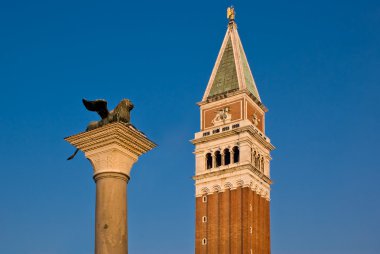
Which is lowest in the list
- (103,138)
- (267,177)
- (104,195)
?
(104,195)

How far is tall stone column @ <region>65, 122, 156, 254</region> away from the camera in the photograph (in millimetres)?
11547

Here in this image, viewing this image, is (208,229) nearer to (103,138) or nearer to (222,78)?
(222,78)

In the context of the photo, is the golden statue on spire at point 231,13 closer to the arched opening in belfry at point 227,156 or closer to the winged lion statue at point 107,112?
the arched opening in belfry at point 227,156

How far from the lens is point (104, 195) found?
463 inches

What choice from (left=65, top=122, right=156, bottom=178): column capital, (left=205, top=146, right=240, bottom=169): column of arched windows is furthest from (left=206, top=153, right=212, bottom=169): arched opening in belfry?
(left=65, top=122, right=156, bottom=178): column capital

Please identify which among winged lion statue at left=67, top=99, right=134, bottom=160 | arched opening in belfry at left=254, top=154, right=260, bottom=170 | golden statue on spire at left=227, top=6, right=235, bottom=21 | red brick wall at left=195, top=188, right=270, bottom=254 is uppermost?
golden statue on spire at left=227, top=6, right=235, bottom=21

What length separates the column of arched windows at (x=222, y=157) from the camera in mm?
64562

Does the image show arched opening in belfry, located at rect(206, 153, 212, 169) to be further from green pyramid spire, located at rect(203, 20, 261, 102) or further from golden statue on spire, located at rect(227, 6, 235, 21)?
golden statue on spire, located at rect(227, 6, 235, 21)

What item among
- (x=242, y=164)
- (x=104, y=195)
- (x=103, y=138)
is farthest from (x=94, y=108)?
(x=242, y=164)

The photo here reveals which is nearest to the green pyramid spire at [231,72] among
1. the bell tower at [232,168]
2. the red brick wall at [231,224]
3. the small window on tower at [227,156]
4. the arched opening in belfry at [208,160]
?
the bell tower at [232,168]

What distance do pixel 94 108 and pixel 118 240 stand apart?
7.34ft

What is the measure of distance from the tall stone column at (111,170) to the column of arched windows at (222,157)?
52.1 meters

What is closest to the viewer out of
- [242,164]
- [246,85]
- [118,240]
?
[118,240]

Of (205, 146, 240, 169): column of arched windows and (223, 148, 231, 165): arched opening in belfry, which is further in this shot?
(223, 148, 231, 165): arched opening in belfry
